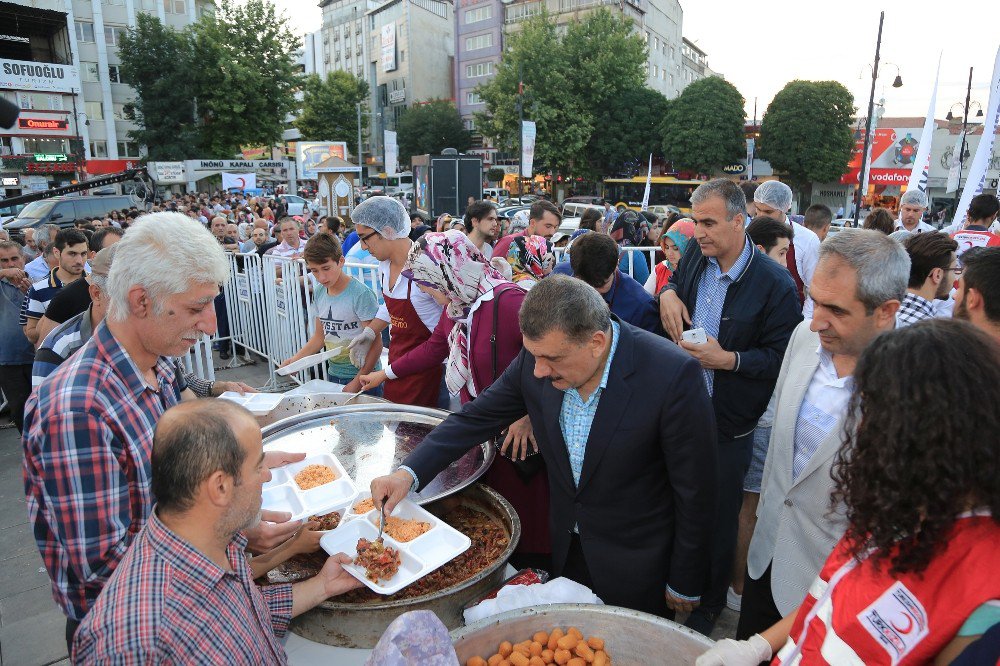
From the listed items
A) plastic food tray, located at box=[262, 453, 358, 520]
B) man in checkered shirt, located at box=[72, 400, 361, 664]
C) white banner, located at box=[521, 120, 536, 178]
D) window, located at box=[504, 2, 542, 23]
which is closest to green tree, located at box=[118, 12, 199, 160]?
white banner, located at box=[521, 120, 536, 178]

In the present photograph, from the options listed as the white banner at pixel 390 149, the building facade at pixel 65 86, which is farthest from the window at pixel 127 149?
the white banner at pixel 390 149

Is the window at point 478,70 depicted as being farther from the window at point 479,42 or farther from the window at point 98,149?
the window at point 98,149

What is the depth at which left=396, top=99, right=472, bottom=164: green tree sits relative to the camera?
52750mm

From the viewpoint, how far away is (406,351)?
3941 millimetres

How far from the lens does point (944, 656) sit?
104 centimetres

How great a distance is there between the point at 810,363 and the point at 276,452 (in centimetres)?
230

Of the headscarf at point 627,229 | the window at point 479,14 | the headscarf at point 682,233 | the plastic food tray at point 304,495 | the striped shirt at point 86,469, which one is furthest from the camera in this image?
the window at point 479,14

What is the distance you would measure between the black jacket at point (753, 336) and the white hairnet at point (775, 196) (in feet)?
7.92

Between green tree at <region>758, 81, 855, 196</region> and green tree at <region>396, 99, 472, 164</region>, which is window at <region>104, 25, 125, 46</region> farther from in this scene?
green tree at <region>758, 81, 855, 196</region>

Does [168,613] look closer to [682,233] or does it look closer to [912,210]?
[682,233]

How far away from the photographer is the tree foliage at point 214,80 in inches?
1350

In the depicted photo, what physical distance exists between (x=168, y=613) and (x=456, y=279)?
81.6 inches

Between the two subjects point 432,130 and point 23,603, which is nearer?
point 23,603

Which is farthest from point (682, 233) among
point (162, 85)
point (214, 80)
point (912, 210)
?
point (162, 85)
